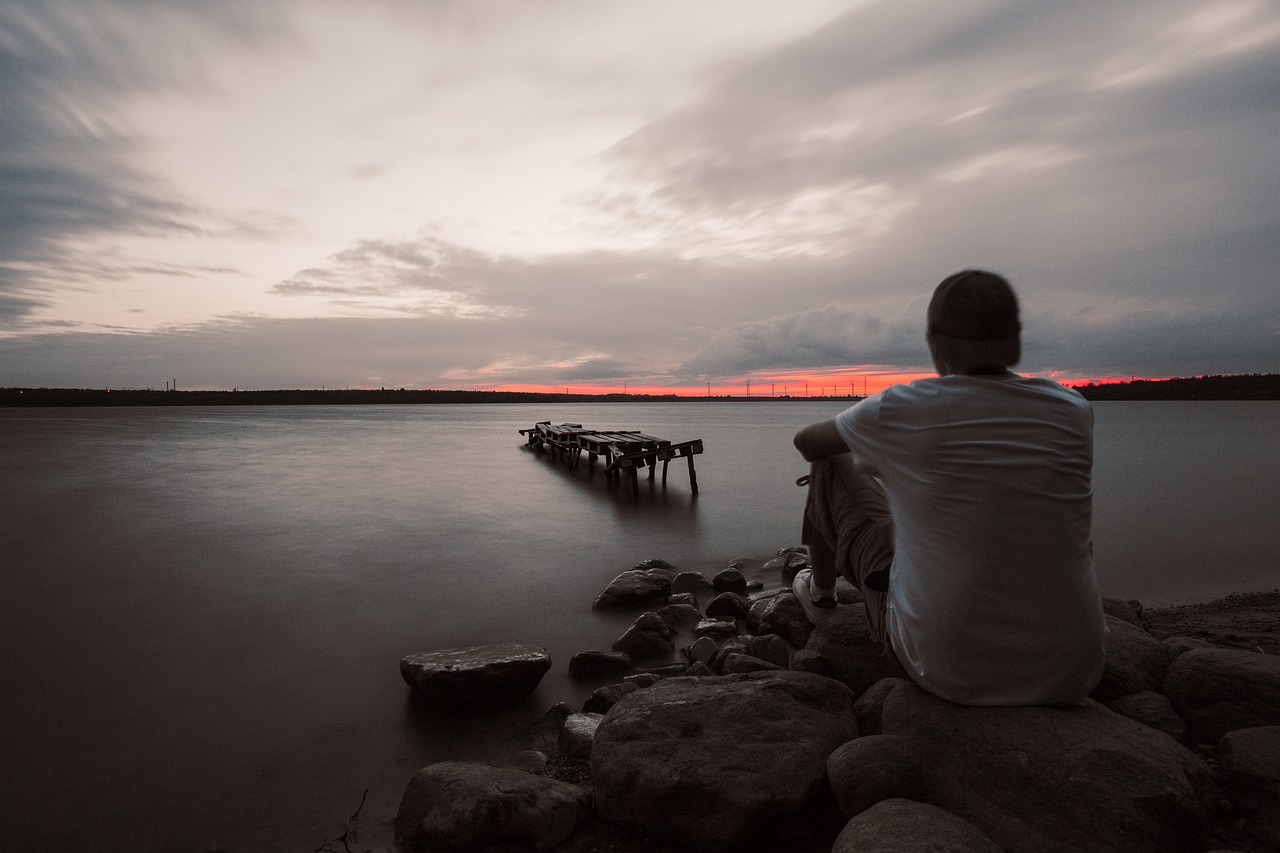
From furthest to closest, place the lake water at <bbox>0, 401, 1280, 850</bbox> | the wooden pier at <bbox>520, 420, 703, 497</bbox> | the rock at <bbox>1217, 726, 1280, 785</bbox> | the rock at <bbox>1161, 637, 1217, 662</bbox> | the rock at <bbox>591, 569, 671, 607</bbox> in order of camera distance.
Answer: the wooden pier at <bbox>520, 420, 703, 497</bbox> → the rock at <bbox>591, 569, 671, 607</bbox> → the rock at <bbox>1161, 637, 1217, 662</bbox> → the lake water at <bbox>0, 401, 1280, 850</bbox> → the rock at <bbox>1217, 726, 1280, 785</bbox>

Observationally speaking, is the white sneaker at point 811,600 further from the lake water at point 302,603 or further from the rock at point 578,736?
the lake water at point 302,603

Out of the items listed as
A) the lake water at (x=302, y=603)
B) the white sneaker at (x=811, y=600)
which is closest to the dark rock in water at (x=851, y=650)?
the white sneaker at (x=811, y=600)

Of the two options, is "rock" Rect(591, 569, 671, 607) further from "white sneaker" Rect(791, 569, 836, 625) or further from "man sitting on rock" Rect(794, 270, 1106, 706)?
"man sitting on rock" Rect(794, 270, 1106, 706)

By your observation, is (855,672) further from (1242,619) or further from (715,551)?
(715,551)

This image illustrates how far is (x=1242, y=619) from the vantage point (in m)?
5.92

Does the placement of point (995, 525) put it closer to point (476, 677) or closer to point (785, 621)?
point (785, 621)

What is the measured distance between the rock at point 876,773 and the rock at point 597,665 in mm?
2603

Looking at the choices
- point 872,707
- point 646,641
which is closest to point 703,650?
point 646,641

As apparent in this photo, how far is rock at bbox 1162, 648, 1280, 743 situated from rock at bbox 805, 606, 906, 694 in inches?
51.7

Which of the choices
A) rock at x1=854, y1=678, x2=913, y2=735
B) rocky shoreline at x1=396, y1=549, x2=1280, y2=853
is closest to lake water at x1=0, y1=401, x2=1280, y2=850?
rocky shoreline at x1=396, y1=549, x2=1280, y2=853

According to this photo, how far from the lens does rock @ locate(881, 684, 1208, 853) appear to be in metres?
2.21

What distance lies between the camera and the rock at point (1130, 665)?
11.2 ft

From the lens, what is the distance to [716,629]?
575 cm

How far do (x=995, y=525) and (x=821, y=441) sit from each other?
2.52ft
